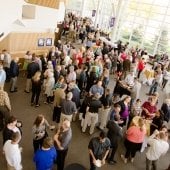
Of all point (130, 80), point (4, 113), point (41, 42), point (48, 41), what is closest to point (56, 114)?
point (4, 113)

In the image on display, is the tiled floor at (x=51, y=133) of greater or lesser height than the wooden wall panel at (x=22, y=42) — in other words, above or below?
below

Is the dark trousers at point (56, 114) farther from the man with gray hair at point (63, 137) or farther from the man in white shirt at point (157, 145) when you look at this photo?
the man in white shirt at point (157, 145)

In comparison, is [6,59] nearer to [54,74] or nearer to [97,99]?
[54,74]

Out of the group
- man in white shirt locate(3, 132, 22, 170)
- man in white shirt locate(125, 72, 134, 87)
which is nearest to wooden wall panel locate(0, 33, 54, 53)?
man in white shirt locate(125, 72, 134, 87)

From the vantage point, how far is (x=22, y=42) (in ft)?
40.0

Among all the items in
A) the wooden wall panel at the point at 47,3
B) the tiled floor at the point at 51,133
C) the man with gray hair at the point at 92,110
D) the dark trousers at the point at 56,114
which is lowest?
→ the tiled floor at the point at 51,133

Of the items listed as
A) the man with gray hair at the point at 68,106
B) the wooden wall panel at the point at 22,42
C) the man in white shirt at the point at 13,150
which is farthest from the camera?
the wooden wall panel at the point at 22,42

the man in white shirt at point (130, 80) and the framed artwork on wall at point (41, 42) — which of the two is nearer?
the man in white shirt at point (130, 80)

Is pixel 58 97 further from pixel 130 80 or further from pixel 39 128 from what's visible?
pixel 130 80

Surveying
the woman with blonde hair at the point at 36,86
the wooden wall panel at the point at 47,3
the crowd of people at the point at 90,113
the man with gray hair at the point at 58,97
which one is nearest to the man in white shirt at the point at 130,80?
the crowd of people at the point at 90,113

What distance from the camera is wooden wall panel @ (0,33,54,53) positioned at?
1155cm

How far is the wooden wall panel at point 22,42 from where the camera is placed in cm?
1155

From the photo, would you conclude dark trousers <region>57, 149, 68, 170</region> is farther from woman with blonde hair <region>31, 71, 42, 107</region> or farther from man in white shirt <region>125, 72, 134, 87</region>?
Result: man in white shirt <region>125, 72, 134, 87</region>

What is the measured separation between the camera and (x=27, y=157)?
6484 millimetres
